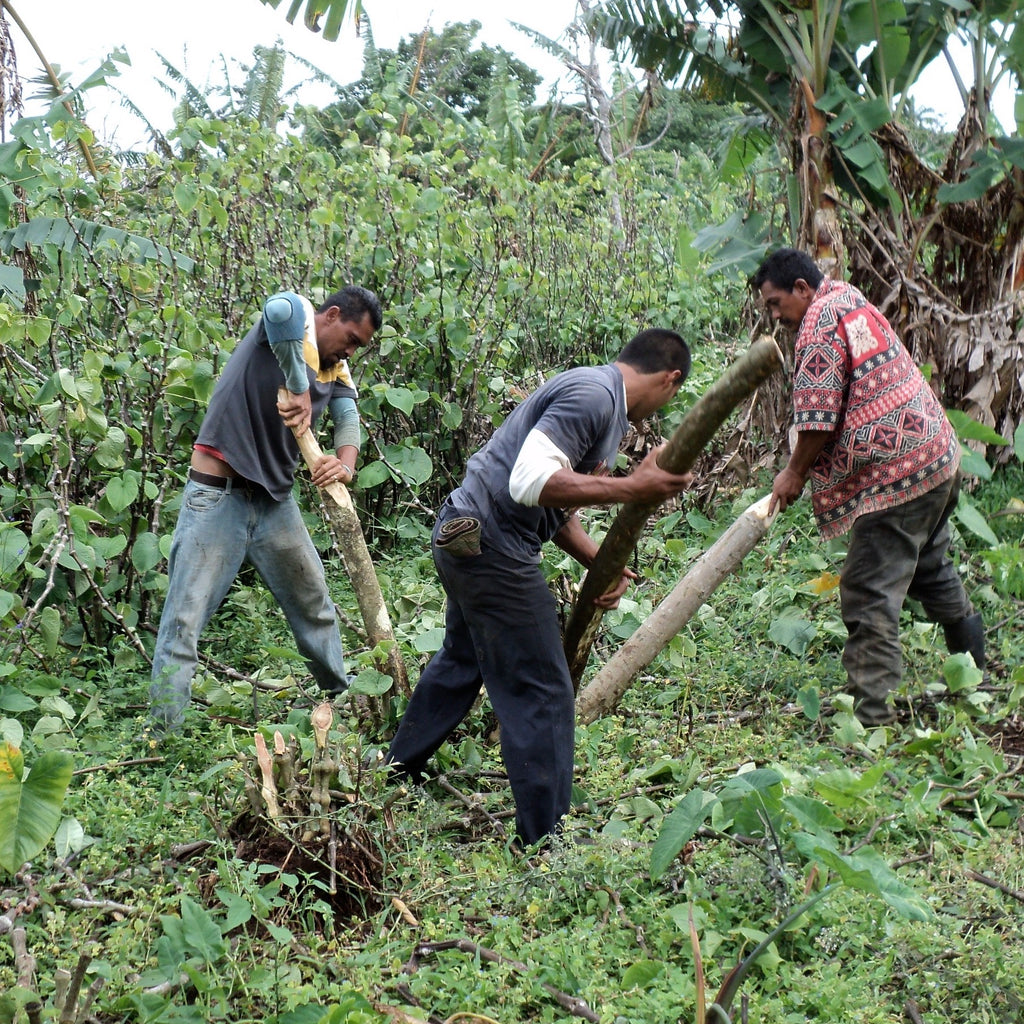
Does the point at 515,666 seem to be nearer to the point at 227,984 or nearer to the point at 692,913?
the point at 692,913

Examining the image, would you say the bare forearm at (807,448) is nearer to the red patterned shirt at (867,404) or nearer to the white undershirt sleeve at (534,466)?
the red patterned shirt at (867,404)

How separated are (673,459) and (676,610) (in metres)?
1.10

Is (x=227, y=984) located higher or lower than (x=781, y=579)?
lower

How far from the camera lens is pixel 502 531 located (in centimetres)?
356

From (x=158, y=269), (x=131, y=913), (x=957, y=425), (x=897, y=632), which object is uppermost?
(x=957, y=425)

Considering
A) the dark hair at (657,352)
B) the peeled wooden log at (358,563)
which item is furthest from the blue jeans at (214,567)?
the dark hair at (657,352)

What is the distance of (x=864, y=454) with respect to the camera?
14.3ft

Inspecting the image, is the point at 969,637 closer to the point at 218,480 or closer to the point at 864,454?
the point at 864,454

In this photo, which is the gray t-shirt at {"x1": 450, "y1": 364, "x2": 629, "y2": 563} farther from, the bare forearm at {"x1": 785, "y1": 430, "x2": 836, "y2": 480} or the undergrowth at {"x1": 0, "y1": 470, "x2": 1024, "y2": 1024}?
the bare forearm at {"x1": 785, "y1": 430, "x2": 836, "y2": 480}

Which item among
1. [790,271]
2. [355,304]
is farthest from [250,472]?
[790,271]

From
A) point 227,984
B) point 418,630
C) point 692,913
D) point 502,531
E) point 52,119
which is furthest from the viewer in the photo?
point 52,119

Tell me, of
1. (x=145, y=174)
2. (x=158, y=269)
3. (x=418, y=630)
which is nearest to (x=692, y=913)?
(x=418, y=630)

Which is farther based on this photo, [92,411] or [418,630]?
[418,630]

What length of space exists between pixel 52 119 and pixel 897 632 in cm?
469
